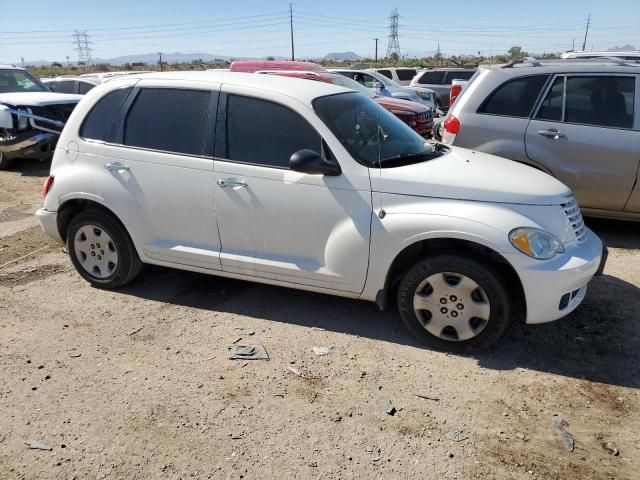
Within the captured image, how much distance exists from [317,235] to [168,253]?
1.32 meters

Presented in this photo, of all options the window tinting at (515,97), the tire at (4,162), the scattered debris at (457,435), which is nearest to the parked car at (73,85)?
the tire at (4,162)

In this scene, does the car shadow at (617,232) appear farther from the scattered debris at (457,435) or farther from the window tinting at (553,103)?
the scattered debris at (457,435)

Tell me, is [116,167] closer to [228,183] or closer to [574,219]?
[228,183]

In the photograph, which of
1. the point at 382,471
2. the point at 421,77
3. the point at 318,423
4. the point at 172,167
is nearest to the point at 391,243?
the point at 318,423

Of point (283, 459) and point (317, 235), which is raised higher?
point (317, 235)

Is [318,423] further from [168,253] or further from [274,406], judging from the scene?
[168,253]

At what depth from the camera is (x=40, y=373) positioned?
3.66 metres

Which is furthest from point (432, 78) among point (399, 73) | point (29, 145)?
point (29, 145)

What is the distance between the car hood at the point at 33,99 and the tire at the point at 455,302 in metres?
9.04

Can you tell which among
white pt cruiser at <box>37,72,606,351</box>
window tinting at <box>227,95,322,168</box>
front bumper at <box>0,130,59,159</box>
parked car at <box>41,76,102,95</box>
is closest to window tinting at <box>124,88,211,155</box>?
white pt cruiser at <box>37,72,606,351</box>

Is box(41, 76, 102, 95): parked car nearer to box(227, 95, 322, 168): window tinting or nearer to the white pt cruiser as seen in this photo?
the white pt cruiser

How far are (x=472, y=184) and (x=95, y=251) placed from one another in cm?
320

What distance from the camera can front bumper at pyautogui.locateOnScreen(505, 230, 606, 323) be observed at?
346 cm

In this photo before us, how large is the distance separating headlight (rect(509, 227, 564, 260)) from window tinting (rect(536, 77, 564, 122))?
290cm
